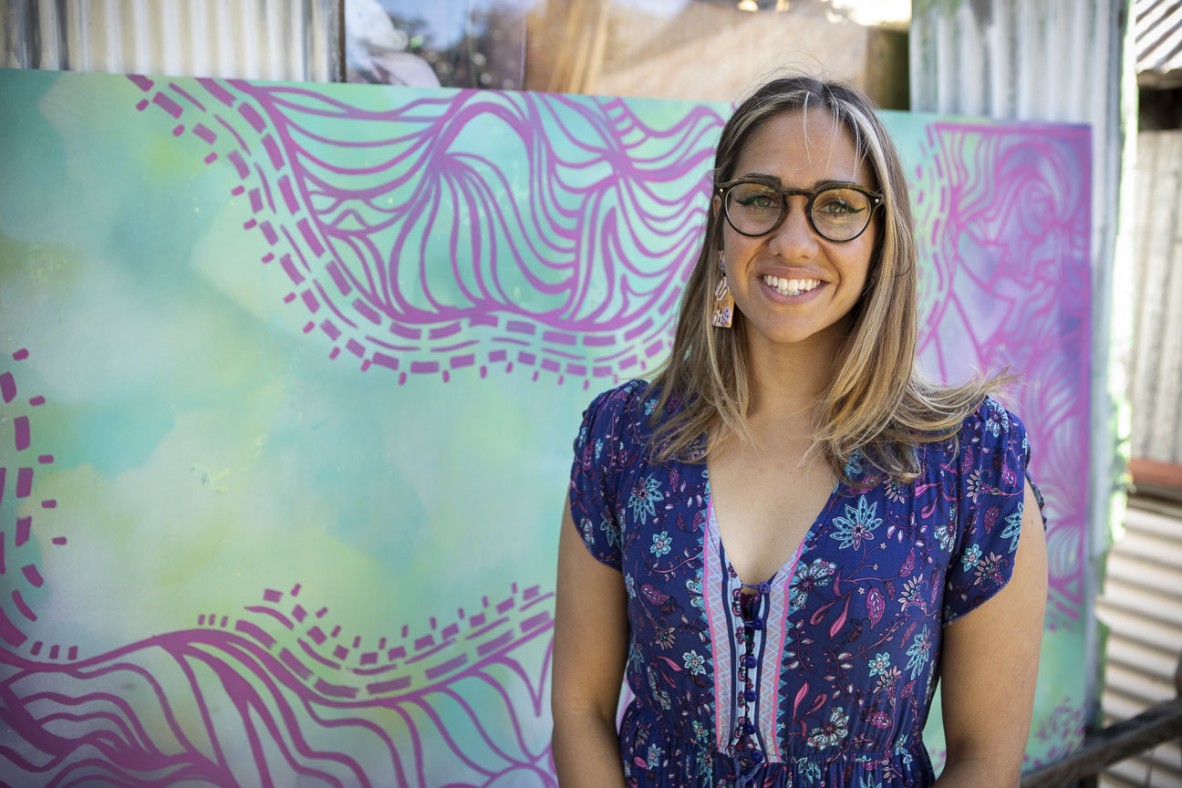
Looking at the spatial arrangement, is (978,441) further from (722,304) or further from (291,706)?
(291,706)

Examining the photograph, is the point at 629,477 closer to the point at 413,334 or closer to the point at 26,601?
the point at 413,334

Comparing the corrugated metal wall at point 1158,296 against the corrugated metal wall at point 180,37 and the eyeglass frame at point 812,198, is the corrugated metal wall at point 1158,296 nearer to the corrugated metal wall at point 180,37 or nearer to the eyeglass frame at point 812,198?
the eyeglass frame at point 812,198

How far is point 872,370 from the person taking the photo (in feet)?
5.07

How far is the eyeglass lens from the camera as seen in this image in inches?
58.4

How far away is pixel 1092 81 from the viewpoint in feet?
11.3

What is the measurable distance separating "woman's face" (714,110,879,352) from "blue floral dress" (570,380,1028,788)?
9.8 inches

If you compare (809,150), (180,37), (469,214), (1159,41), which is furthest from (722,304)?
(1159,41)

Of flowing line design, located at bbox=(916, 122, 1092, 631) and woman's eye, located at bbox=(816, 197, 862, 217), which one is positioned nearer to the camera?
woman's eye, located at bbox=(816, 197, 862, 217)

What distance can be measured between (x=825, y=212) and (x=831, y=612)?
60 centimetres

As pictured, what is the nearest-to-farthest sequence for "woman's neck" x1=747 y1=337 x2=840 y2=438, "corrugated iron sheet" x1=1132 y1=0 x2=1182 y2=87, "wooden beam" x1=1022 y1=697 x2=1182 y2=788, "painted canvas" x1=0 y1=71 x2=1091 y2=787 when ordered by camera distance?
1. "woman's neck" x1=747 y1=337 x2=840 y2=438
2. "painted canvas" x1=0 y1=71 x2=1091 y2=787
3. "wooden beam" x1=1022 y1=697 x2=1182 y2=788
4. "corrugated iron sheet" x1=1132 y1=0 x2=1182 y2=87

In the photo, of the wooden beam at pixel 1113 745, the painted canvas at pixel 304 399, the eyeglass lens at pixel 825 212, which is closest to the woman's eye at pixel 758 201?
the eyeglass lens at pixel 825 212

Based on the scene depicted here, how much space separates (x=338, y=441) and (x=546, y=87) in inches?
43.9

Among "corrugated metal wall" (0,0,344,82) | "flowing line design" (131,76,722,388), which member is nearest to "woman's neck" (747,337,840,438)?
"flowing line design" (131,76,722,388)

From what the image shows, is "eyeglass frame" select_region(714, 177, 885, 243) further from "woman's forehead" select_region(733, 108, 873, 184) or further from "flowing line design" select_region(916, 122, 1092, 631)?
"flowing line design" select_region(916, 122, 1092, 631)
